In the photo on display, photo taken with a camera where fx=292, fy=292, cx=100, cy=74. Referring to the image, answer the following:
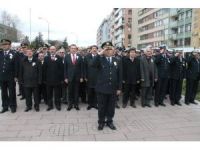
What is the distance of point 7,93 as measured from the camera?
30.5 ft

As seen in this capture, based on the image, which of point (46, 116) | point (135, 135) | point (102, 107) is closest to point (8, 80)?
point (46, 116)

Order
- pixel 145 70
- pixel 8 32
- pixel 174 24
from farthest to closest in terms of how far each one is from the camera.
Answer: pixel 8 32 → pixel 174 24 → pixel 145 70

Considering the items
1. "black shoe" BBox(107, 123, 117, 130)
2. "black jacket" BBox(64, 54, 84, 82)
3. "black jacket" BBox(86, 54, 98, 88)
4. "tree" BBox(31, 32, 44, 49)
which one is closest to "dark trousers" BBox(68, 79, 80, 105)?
"black jacket" BBox(64, 54, 84, 82)

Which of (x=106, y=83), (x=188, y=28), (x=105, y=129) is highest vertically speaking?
(x=188, y=28)

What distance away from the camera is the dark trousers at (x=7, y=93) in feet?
29.8

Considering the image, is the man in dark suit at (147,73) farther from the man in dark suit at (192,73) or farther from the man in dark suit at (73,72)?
the man in dark suit at (73,72)

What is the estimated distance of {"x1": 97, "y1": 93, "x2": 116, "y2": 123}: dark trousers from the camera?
7.31 metres

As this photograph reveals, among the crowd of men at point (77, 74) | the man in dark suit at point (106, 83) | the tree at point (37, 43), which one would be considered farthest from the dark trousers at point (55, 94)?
the tree at point (37, 43)

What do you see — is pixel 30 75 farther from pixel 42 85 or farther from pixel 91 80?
pixel 91 80

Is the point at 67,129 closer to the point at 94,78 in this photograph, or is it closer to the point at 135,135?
the point at 135,135

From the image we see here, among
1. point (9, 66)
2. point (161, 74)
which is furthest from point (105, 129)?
point (161, 74)

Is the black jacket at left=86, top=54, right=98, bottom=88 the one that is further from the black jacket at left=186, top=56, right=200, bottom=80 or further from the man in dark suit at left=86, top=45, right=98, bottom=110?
the black jacket at left=186, top=56, right=200, bottom=80

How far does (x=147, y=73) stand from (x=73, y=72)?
260 cm

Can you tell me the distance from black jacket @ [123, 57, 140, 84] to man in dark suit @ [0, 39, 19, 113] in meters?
3.66
